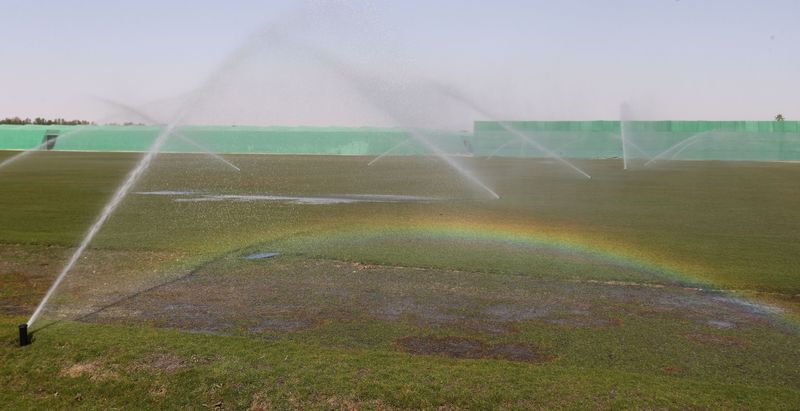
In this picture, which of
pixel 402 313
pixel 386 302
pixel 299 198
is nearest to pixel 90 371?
pixel 402 313

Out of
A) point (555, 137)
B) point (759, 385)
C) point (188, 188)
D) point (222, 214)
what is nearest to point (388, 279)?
point (759, 385)

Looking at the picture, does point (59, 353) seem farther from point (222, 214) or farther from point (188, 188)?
point (188, 188)

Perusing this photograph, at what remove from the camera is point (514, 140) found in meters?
88.5

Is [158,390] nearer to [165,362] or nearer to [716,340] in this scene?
[165,362]

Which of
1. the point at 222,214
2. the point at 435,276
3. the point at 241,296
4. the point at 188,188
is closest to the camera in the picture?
the point at 241,296

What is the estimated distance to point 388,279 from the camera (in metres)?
9.94

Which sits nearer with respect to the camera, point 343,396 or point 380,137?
point 343,396

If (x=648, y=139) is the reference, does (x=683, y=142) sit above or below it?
below

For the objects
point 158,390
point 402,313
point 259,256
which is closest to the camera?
point 158,390

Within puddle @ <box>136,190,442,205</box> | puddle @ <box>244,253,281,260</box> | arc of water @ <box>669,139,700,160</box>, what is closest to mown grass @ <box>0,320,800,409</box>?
puddle @ <box>244,253,281,260</box>

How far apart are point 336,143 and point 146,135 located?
25904 millimetres

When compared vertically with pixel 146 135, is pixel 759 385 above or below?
below

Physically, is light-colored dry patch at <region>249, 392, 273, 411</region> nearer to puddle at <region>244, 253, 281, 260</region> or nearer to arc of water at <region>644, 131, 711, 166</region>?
puddle at <region>244, 253, 281, 260</region>

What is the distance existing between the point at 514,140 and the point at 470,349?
8342 cm
